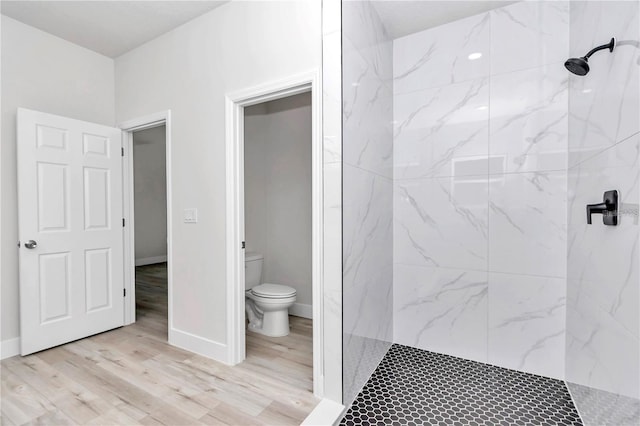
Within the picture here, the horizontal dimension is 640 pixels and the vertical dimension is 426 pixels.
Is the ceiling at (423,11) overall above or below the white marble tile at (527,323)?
above

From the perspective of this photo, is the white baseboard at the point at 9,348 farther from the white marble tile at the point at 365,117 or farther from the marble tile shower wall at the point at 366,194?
the white marble tile at the point at 365,117

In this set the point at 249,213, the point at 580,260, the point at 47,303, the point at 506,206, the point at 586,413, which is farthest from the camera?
the point at 249,213

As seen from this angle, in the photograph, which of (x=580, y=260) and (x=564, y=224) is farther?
(x=564, y=224)

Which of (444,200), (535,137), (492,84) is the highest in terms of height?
(492,84)

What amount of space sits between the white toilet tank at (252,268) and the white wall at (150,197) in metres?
3.87

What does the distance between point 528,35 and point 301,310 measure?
9.55 ft

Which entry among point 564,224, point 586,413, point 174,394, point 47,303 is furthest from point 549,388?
point 47,303

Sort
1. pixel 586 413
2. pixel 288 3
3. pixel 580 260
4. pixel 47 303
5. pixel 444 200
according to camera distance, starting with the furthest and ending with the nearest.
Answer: pixel 47 303 < pixel 444 200 < pixel 288 3 < pixel 580 260 < pixel 586 413

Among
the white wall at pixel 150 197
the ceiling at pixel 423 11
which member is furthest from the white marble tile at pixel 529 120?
the white wall at pixel 150 197

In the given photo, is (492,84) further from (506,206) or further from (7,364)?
(7,364)

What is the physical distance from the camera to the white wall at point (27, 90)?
2381 mm

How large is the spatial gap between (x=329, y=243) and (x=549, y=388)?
1.60 metres

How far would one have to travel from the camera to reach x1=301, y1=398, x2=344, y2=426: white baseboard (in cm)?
157

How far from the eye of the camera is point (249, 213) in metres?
3.45
